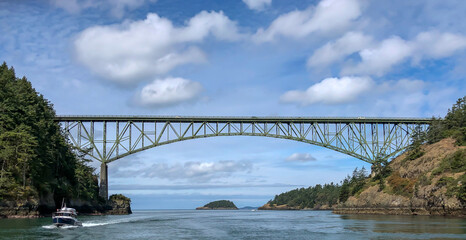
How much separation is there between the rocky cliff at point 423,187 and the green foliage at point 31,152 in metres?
57.9

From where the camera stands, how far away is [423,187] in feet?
236

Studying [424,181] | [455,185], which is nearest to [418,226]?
[455,185]

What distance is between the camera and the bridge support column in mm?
89000

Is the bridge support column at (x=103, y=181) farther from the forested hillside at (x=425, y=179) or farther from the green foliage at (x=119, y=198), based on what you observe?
the forested hillside at (x=425, y=179)

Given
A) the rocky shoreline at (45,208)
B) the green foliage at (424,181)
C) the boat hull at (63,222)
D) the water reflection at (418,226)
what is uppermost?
the green foliage at (424,181)

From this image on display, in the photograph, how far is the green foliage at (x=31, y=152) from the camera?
61125mm

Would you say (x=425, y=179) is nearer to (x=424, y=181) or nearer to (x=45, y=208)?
(x=424, y=181)

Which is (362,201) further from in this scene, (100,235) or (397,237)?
(100,235)

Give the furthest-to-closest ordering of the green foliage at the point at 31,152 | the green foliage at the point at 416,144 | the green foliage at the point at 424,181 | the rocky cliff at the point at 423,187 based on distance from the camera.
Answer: the green foliage at the point at 416,144, the green foliage at the point at 424,181, the rocky cliff at the point at 423,187, the green foliage at the point at 31,152

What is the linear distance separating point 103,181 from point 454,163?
212ft

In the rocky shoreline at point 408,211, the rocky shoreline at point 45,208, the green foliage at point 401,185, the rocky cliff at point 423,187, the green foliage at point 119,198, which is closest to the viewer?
the rocky shoreline at point 45,208

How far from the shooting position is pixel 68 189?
8219 cm

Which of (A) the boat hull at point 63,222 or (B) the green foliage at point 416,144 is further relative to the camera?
(B) the green foliage at point 416,144

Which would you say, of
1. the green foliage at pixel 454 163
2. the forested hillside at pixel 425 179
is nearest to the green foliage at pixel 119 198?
the forested hillside at pixel 425 179
